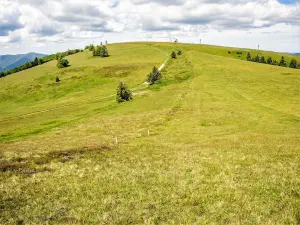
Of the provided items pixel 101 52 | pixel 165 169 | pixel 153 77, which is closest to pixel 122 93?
pixel 153 77

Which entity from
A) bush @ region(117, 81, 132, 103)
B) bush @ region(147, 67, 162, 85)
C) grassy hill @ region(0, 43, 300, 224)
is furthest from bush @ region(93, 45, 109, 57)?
grassy hill @ region(0, 43, 300, 224)

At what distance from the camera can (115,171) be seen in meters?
18.5

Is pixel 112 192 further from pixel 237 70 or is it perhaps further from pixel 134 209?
pixel 237 70

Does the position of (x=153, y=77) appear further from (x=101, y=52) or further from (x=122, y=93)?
(x=101, y=52)

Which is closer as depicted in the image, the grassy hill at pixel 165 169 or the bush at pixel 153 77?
the grassy hill at pixel 165 169

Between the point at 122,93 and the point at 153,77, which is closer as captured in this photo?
the point at 122,93

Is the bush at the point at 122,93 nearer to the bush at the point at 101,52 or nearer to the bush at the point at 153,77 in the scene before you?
the bush at the point at 153,77

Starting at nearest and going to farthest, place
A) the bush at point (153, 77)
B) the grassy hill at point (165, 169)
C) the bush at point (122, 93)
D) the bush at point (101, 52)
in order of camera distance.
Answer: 1. the grassy hill at point (165, 169)
2. the bush at point (122, 93)
3. the bush at point (153, 77)
4. the bush at point (101, 52)

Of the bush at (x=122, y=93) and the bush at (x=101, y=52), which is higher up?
the bush at (x=101, y=52)

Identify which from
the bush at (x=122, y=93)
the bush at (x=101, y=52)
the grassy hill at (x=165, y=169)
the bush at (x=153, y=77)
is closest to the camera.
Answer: the grassy hill at (x=165, y=169)

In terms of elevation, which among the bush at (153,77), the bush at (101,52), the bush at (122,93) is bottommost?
the bush at (122,93)

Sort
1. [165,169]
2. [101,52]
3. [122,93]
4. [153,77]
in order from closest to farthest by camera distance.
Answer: [165,169] → [122,93] → [153,77] → [101,52]

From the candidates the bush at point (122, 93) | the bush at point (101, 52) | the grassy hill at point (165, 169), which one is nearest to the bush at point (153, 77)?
the bush at point (122, 93)

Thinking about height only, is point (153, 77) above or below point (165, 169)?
above
